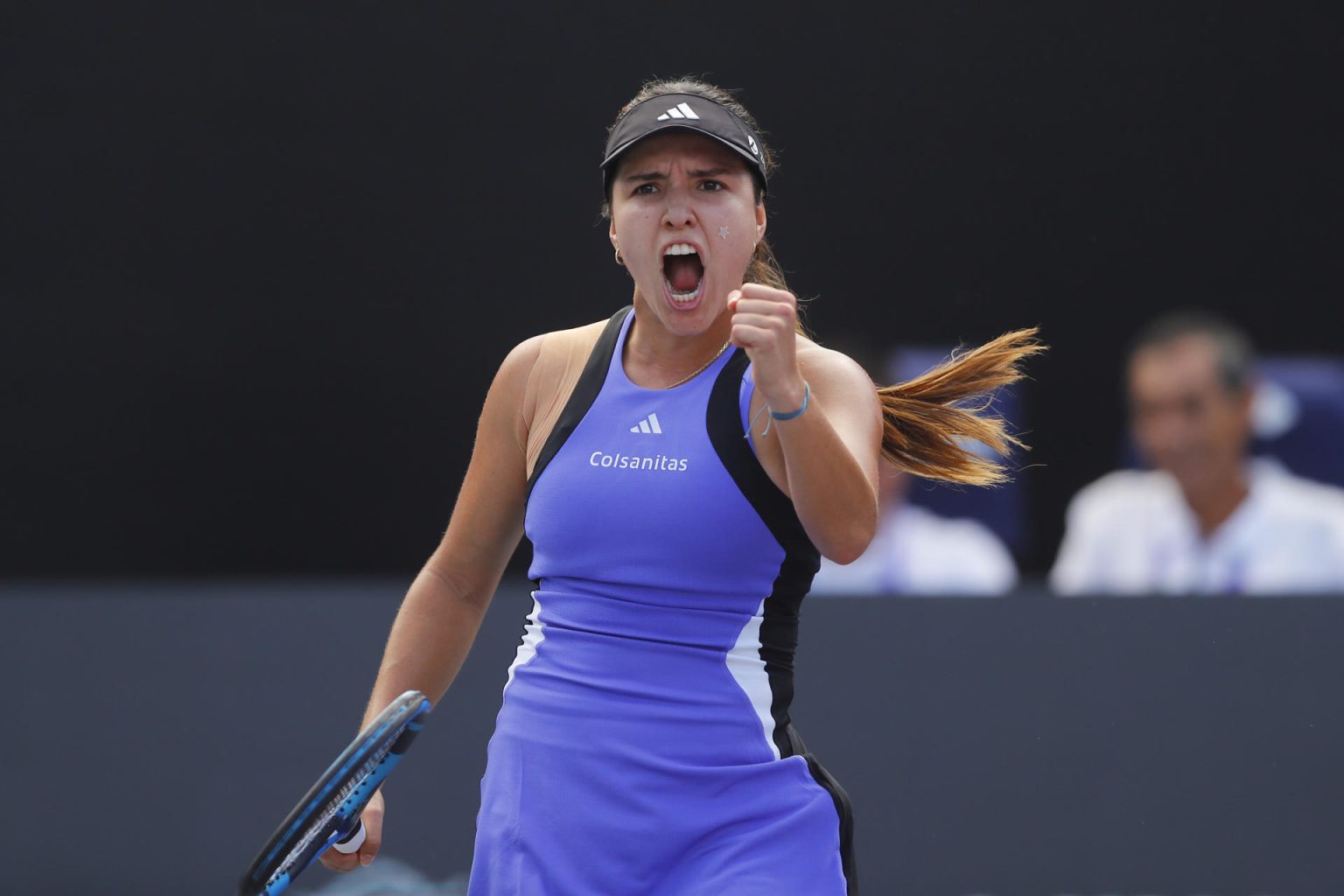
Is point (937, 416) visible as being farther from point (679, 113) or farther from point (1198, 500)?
point (1198, 500)

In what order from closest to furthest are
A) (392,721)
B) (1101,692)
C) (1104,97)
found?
(392,721) → (1101,692) → (1104,97)

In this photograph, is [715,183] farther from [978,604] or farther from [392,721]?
[978,604]

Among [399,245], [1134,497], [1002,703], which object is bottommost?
[1002,703]

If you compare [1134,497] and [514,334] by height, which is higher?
[514,334]

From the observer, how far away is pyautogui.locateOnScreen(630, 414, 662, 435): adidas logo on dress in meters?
2.51

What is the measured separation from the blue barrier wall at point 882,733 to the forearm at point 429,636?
2.52 meters

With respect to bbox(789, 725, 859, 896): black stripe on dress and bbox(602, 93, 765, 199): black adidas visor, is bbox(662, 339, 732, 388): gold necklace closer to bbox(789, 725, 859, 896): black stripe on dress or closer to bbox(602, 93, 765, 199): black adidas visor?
bbox(602, 93, 765, 199): black adidas visor

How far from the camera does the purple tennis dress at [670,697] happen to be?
2420 millimetres

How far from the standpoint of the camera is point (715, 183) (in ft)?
8.38

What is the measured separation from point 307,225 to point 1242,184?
2949 millimetres

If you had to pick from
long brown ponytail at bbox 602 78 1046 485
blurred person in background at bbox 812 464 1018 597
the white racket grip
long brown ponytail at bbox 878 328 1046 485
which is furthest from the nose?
blurred person in background at bbox 812 464 1018 597

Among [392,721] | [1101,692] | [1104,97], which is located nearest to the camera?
[392,721]

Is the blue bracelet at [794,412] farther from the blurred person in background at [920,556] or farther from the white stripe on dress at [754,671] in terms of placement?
the blurred person in background at [920,556]

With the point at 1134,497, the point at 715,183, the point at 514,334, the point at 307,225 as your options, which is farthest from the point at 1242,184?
the point at 715,183
